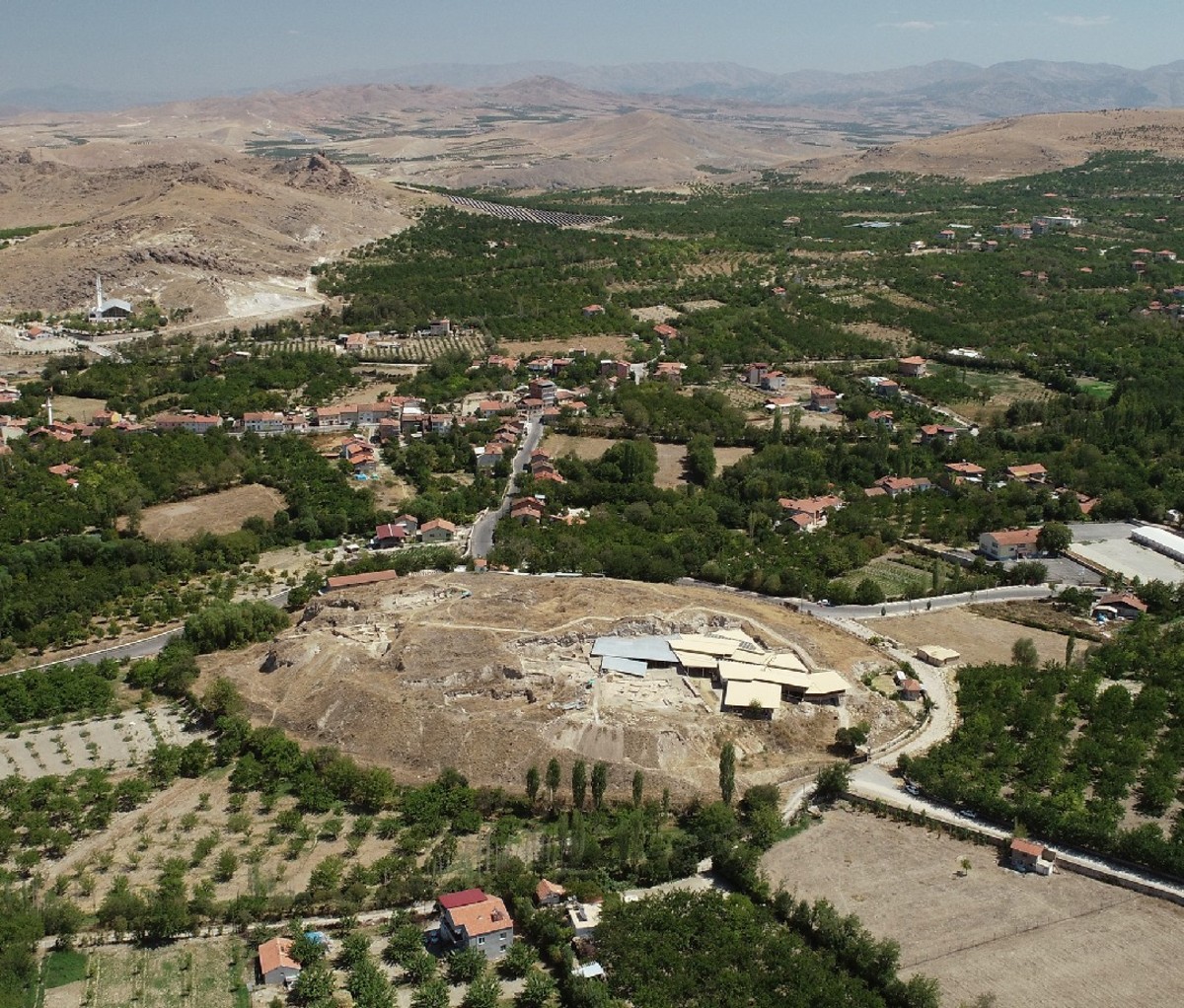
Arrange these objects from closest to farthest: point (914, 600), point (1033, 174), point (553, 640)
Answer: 1. point (553, 640)
2. point (914, 600)
3. point (1033, 174)

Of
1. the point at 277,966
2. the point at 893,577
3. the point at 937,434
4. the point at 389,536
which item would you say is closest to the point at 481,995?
the point at 277,966

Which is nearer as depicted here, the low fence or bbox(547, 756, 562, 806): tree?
the low fence

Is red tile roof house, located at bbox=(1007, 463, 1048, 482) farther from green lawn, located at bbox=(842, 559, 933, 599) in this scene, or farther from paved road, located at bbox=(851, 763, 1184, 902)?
paved road, located at bbox=(851, 763, 1184, 902)

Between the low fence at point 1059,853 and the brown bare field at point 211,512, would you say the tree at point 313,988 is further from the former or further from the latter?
the brown bare field at point 211,512

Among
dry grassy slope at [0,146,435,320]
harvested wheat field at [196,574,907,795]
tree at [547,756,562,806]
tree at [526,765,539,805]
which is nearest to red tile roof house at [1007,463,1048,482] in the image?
harvested wheat field at [196,574,907,795]

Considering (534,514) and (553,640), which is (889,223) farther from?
(553,640)

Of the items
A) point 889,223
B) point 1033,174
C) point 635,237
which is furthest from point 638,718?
point 1033,174

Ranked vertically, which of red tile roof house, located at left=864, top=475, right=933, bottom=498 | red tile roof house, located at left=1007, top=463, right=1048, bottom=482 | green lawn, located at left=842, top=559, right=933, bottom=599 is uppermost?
red tile roof house, located at left=1007, top=463, right=1048, bottom=482
